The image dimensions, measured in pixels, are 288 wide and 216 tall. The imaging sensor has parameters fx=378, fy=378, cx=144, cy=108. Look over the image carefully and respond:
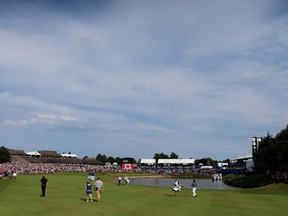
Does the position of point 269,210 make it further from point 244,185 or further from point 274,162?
point 244,185

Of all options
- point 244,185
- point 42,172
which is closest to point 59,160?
point 42,172

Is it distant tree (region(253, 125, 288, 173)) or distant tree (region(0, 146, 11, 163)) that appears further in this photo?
distant tree (region(0, 146, 11, 163))

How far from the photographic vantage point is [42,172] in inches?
4075

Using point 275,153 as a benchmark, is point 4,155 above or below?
above

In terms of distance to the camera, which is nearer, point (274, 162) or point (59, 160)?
point (274, 162)

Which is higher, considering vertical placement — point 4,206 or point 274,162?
point 274,162

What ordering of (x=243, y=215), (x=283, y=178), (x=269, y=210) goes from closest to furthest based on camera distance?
(x=243, y=215)
(x=269, y=210)
(x=283, y=178)

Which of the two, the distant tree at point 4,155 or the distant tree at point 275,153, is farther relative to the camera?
the distant tree at point 4,155

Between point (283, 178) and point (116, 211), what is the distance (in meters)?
49.2

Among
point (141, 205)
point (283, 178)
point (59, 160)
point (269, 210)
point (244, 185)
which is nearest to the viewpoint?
point (269, 210)

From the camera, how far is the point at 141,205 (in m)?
32.8

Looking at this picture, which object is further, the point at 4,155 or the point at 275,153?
the point at 4,155

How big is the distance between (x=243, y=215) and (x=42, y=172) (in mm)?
84278

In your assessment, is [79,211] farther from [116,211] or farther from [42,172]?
[42,172]
